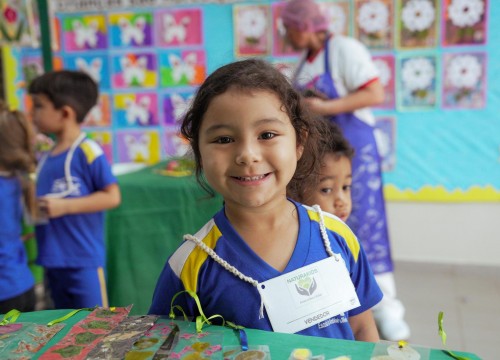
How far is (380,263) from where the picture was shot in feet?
7.47

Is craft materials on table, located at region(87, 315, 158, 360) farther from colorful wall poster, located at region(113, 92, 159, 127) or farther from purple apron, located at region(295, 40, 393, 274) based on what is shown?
colorful wall poster, located at region(113, 92, 159, 127)

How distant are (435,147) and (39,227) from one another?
239 cm

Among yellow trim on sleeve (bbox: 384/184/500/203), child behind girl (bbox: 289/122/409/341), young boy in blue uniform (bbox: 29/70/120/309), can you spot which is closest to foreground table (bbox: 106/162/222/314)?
young boy in blue uniform (bbox: 29/70/120/309)

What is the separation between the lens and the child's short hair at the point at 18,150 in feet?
6.06

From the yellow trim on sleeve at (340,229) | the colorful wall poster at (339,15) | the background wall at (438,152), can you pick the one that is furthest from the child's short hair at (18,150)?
the colorful wall poster at (339,15)

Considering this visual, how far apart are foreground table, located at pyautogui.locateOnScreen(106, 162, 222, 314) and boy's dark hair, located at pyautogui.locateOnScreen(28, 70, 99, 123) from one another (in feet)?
1.71

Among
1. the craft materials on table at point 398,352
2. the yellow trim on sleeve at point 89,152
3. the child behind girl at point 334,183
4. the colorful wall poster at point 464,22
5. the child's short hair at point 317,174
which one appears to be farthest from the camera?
the colorful wall poster at point 464,22

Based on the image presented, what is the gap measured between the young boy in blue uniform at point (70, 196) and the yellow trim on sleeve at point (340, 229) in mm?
1147

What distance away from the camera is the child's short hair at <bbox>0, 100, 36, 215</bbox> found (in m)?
1.85

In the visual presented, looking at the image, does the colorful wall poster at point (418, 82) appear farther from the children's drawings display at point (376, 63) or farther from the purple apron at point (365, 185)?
the purple apron at point (365, 185)

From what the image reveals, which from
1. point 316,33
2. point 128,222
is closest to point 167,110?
point 128,222

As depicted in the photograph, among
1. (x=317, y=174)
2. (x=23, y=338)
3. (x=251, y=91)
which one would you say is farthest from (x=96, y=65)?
(x=23, y=338)

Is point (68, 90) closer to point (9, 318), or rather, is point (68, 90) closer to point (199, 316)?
point (9, 318)

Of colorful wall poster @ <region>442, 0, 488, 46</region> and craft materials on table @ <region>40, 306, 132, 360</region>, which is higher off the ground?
colorful wall poster @ <region>442, 0, 488, 46</region>
